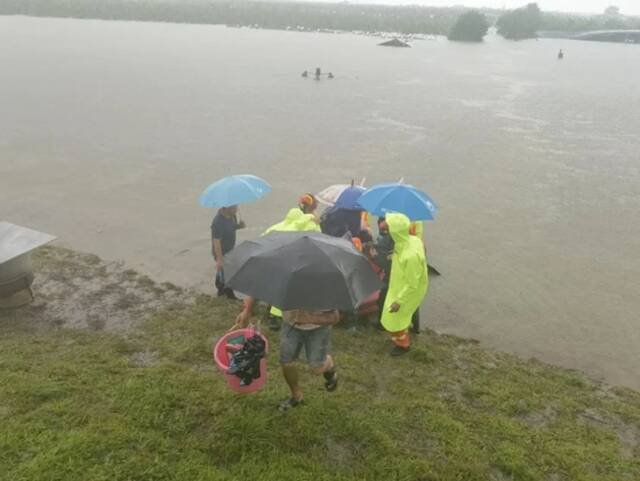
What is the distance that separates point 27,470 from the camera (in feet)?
9.71

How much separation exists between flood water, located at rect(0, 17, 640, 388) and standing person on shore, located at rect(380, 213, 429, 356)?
50.6 inches

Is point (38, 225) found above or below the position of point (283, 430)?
below

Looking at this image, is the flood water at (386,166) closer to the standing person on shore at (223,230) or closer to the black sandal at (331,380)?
the standing person on shore at (223,230)

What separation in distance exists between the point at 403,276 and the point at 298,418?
4.96ft

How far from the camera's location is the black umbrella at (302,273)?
3.16 metres

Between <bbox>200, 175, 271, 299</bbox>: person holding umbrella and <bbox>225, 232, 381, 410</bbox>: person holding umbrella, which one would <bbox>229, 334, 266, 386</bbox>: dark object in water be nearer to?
<bbox>225, 232, 381, 410</bbox>: person holding umbrella

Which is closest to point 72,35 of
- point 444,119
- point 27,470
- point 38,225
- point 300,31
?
point 300,31

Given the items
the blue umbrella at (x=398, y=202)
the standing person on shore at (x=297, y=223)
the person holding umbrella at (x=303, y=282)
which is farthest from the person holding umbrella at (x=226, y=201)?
the person holding umbrella at (x=303, y=282)

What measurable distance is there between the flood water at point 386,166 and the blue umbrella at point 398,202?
1277 millimetres

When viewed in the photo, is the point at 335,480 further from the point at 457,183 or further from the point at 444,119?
the point at 444,119

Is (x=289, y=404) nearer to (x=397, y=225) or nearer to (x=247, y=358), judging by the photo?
(x=247, y=358)

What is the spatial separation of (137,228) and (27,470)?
542cm

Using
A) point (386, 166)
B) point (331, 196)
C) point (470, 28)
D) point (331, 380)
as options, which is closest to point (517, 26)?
point (470, 28)

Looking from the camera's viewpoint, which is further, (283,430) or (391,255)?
(391,255)
